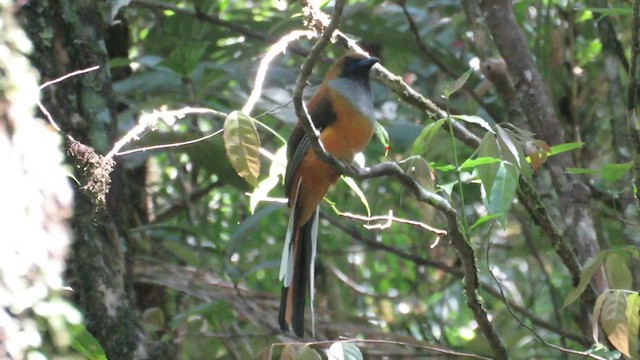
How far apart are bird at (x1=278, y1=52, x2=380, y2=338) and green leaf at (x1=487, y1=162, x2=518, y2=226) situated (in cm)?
118

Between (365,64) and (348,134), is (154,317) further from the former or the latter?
(365,64)

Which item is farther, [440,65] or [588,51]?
[588,51]

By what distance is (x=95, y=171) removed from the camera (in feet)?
7.84

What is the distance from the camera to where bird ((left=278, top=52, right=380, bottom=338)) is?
344 centimetres

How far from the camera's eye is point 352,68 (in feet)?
12.8

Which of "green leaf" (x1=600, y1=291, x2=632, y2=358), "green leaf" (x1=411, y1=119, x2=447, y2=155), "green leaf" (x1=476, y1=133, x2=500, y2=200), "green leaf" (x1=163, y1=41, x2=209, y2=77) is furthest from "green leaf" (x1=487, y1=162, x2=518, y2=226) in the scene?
"green leaf" (x1=163, y1=41, x2=209, y2=77)

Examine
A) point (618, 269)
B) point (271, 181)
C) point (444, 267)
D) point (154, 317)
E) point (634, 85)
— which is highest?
point (271, 181)

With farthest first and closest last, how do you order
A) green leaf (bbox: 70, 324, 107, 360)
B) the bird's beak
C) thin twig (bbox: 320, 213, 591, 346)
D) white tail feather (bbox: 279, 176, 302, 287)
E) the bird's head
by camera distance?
thin twig (bbox: 320, 213, 591, 346)
the bird's head
the bird's beak
white tail feather (bbox: 279, 176, 302, 287)
green leaf (bbox: 70, 324, 107, 360)

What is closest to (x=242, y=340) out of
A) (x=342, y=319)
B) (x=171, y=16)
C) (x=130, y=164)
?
(x=342, y=319)

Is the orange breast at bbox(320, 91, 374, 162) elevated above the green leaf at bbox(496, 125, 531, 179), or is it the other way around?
the green leaf at bbox(496, 125, 531, 179)

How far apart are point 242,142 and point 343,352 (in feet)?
1.85

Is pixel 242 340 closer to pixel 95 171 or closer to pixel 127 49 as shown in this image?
pixel 127 49

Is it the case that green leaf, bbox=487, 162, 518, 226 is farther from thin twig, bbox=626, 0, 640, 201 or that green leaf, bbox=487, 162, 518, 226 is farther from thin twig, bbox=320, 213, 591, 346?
thin twig, bbox=320, 213, 591, 346

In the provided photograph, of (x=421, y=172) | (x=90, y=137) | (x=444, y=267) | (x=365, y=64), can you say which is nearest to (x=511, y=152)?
(x=421, y=172)
